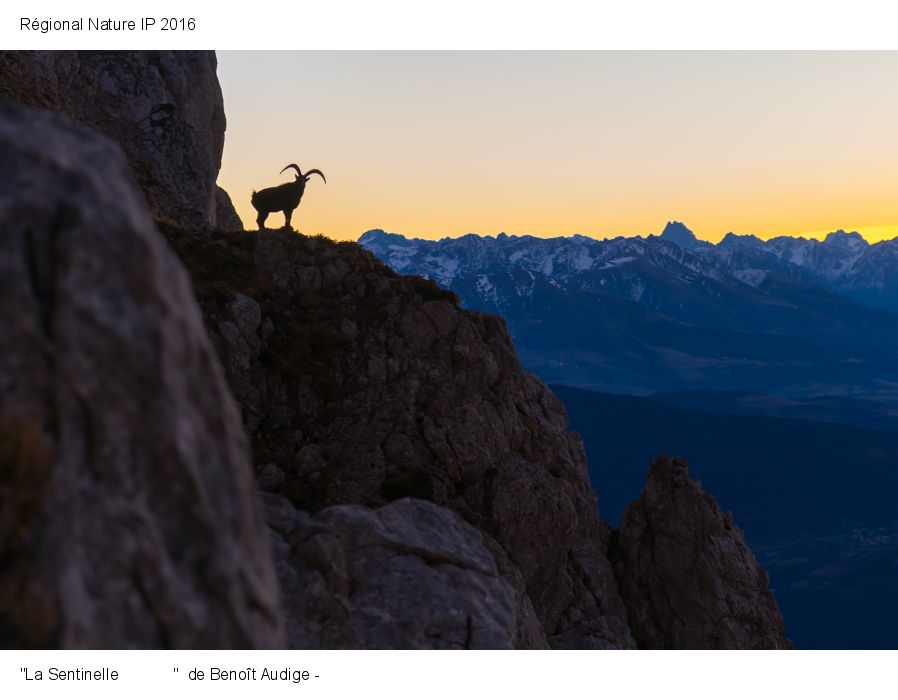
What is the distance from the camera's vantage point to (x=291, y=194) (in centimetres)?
3984

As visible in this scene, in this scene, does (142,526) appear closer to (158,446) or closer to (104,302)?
(158,446)

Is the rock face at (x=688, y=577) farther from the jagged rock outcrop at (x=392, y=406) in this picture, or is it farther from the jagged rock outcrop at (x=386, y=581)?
the jagged rock outcrop at (x=386, y=581)

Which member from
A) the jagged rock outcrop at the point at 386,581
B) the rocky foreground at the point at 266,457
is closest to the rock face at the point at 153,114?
the rocky foreground at the point at 266,457

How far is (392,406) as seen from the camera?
1260 inches

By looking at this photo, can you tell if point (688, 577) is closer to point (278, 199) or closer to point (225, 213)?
point (278, 199)

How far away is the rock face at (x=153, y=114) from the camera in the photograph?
164ft

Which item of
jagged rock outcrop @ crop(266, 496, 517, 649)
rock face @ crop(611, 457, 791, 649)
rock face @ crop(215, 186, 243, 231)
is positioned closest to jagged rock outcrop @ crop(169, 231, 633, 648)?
rock face @ crop(611, 457, 791, 649)

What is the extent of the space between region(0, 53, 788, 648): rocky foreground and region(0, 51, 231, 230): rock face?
201 mm

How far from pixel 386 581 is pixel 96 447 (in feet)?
41.0

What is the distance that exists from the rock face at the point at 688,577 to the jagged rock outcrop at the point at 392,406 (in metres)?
1.76

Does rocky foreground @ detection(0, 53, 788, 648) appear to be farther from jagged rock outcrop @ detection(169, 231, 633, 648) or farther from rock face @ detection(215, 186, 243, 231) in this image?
rock face @ detection(215, 186, 243, 231)

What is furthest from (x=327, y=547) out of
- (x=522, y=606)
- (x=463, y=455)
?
(x=463, y=455)

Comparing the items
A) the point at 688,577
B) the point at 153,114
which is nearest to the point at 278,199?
the point at 153,114

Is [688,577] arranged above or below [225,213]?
below
